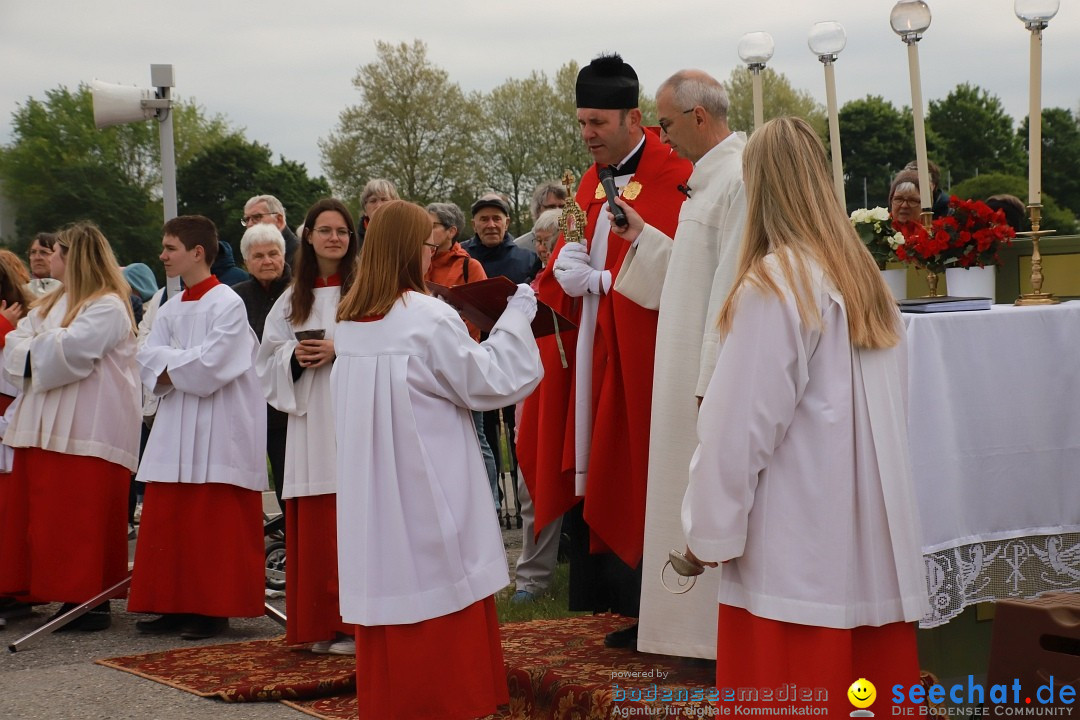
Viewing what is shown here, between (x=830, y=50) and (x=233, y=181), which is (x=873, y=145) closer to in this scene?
(x=233, y=181)

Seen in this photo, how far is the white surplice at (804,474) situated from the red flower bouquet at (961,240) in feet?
5.44

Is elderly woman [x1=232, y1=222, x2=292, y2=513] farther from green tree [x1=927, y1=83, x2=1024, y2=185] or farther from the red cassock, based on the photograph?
green tree [x1=927, y1=83, x2=1024, y2=185]

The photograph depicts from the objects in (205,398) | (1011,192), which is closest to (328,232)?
(205,398)

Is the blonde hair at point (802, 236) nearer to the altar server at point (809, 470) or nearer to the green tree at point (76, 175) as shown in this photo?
the altar server at point (809, 470)

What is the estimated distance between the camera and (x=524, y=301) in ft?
15.0

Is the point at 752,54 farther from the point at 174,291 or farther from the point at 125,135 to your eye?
the point at 125,135

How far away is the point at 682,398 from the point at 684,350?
0.55ft

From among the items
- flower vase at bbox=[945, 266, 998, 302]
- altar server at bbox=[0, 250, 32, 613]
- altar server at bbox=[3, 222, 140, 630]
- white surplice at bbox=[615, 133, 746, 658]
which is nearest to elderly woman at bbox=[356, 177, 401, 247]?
altar server at bbox=[3, 222, 140, 630]

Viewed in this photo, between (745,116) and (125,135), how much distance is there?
78.9ft

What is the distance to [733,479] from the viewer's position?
3.07m

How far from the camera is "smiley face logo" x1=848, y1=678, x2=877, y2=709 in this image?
3.12 metres

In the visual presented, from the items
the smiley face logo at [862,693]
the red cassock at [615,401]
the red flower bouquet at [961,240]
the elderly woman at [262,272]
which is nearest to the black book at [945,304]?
the red flower bouquet at [961,240]

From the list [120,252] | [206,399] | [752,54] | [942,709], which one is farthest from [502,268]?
[120,252]

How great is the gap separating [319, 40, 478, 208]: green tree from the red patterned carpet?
115 feet
